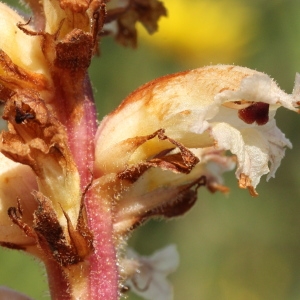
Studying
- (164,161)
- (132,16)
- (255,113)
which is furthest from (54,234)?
(132,16)

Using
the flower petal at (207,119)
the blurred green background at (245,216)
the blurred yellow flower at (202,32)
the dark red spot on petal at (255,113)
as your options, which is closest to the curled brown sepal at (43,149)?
the flower petal at (207,119)

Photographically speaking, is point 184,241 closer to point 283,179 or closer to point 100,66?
point 283,179

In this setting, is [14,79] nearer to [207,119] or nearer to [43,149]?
[43,149]

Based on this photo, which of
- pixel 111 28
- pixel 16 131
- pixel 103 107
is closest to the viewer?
pixel 16 131

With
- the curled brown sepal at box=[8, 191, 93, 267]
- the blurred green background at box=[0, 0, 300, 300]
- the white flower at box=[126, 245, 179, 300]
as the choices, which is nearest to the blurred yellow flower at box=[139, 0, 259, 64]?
the blurred green background at box=[0, 0, 300, 300]

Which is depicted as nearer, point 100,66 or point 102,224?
point 102,224

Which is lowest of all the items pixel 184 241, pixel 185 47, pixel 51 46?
pixel 51 46

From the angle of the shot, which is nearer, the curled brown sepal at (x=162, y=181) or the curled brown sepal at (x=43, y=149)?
the curled brown sepal at (x=43, y=149)

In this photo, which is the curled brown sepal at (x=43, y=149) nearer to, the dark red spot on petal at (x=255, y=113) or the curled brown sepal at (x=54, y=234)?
the curled brown sepal at (x=54, y=234)

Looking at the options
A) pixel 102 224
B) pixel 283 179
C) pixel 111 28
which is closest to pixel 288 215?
pixel 283 179
